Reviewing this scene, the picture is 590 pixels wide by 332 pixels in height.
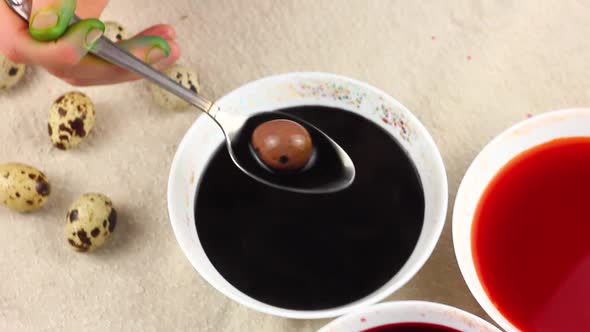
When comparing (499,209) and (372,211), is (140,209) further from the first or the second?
(499,209)

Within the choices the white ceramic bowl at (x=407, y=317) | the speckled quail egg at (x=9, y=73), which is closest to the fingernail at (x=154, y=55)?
the speckled quail egg at (x=9, y=73)

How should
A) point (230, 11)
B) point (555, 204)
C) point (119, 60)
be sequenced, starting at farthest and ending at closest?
point (230, 11) < point (555, 204) < point (119, 60)

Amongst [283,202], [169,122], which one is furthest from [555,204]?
[169,122]

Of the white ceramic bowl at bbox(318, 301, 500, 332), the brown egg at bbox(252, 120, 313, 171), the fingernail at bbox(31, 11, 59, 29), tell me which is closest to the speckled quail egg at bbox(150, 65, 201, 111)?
the brown egg at bbox(252, 120, 313, 171)

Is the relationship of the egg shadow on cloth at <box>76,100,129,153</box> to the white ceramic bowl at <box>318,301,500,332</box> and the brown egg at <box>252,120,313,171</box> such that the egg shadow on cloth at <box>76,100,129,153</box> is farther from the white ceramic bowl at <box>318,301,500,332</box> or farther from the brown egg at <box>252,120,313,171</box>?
the white ceramic bowl at <box>318,301,500,332</box>

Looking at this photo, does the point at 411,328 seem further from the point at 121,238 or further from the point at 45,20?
the point at 45,20
